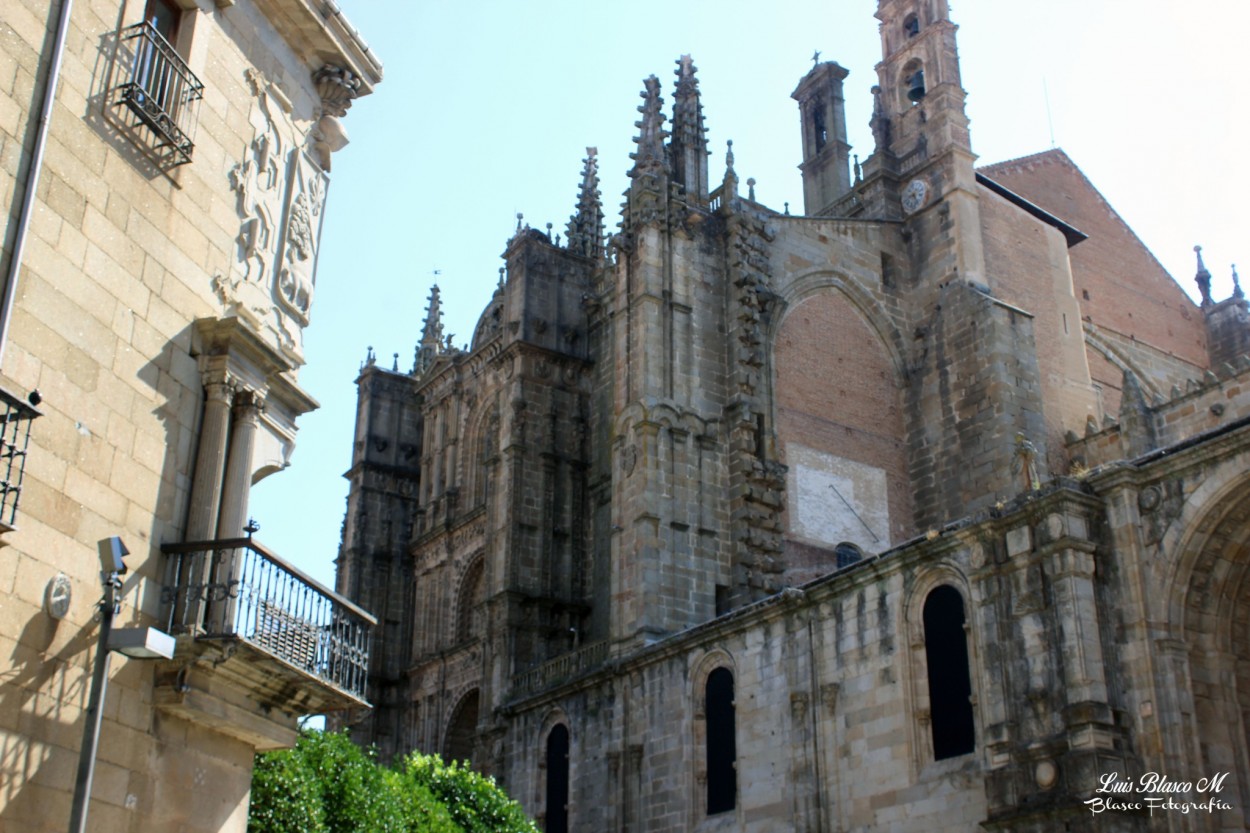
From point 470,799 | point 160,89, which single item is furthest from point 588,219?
point 160,89

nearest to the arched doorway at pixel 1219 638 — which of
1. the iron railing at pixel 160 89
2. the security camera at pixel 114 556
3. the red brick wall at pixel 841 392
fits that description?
the red brick wall at pixel 841 392

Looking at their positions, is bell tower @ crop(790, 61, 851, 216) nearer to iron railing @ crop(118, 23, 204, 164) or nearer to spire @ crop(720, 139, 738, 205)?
spire @ crop(720, 139, 738, 205)

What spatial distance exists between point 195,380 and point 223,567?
159 centimetres

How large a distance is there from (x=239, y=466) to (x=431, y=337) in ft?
111

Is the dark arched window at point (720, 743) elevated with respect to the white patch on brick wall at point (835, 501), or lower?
lower

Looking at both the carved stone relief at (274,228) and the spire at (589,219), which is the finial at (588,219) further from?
the carved stone relief at (274,228)

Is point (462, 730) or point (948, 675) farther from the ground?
point (462, 730)

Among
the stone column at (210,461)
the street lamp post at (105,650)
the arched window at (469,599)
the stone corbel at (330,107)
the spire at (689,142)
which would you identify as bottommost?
the street lamp post at (105,650)

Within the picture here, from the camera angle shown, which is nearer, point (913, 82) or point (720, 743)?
point (720, 743)

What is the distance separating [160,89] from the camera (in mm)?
10734

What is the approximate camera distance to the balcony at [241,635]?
9.85 meters

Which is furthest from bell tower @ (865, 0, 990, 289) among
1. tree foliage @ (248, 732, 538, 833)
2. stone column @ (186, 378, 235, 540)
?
stone column @ (186, 378, 235, 540)

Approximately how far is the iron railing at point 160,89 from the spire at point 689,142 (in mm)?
20190

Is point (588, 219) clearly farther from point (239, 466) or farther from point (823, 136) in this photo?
point (239, 466)
